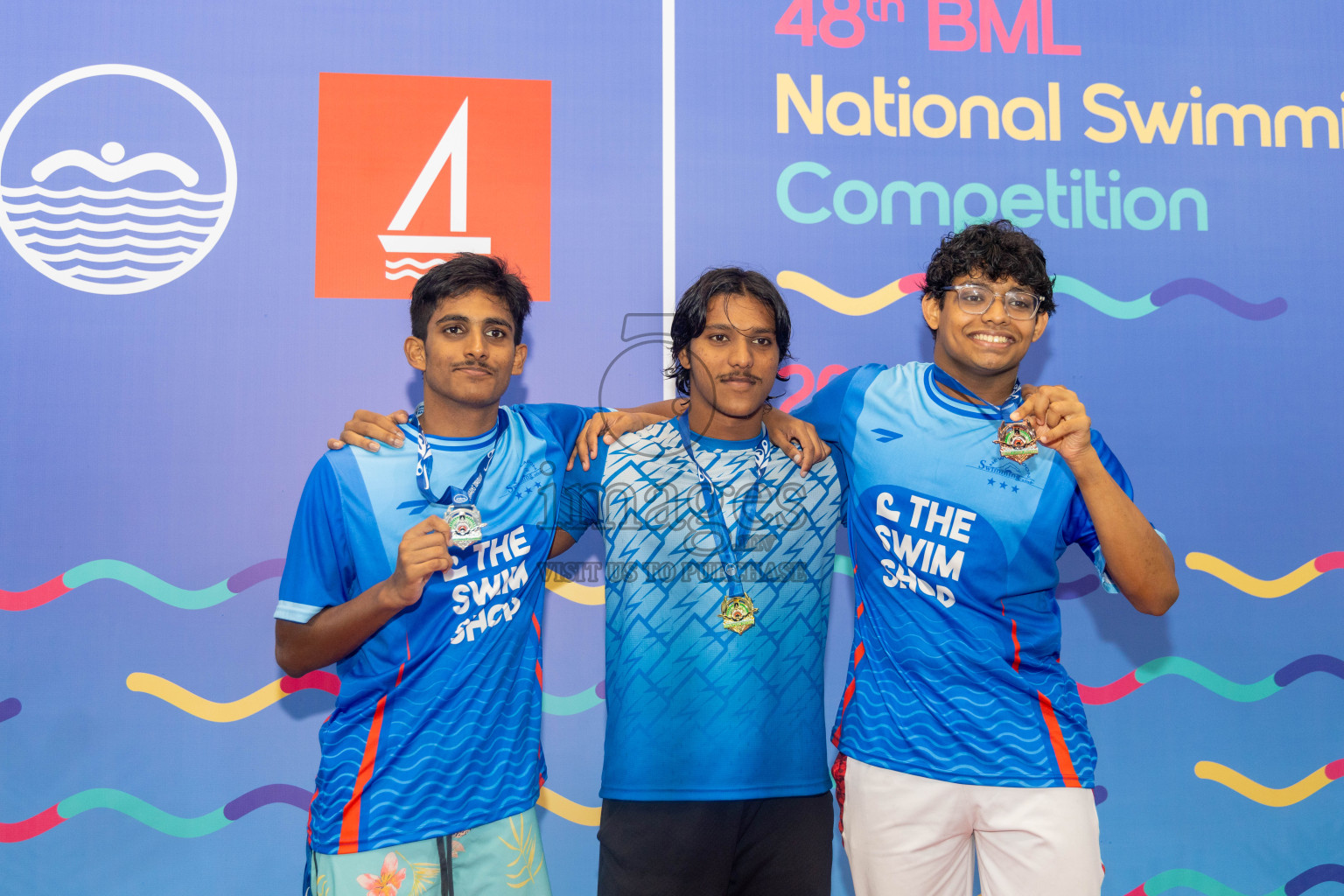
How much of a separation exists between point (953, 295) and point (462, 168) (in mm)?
1341

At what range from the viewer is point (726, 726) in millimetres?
1678

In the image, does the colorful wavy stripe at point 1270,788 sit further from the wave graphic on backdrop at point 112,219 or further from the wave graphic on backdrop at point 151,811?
the wave graphic on backdrop at point 112,219

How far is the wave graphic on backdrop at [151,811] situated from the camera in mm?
2223

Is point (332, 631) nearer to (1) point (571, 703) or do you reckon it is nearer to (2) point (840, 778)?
(1) point (571, 703)

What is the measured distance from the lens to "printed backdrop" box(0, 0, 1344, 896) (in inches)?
89.1

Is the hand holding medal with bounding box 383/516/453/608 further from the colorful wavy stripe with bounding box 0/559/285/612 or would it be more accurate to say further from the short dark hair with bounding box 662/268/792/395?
the colorful wavy stripe with bounding box 0/559/285/612

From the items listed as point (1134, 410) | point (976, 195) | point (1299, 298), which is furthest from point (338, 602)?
point (1299, 298)

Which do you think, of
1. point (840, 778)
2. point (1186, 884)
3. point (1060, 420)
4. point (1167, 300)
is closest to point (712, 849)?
point (840, 778)

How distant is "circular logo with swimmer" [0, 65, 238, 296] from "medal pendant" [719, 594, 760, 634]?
1.69 m

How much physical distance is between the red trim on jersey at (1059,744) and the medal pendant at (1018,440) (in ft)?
1.52

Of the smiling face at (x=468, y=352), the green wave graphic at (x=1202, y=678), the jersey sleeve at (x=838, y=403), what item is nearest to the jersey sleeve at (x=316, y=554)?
the smiling face at (x=468, y=352)

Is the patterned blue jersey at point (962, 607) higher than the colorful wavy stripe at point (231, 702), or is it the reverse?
the patterned blue jersey at point (962, 607)

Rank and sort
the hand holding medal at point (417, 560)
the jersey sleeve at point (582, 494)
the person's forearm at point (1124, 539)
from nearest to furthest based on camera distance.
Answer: the hand holding medal at point (417, 560), the person's forearm at point (1124, 539), the jersey sleeve at point (582, 494)

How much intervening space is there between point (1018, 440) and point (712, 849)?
A: 0.96 meters
